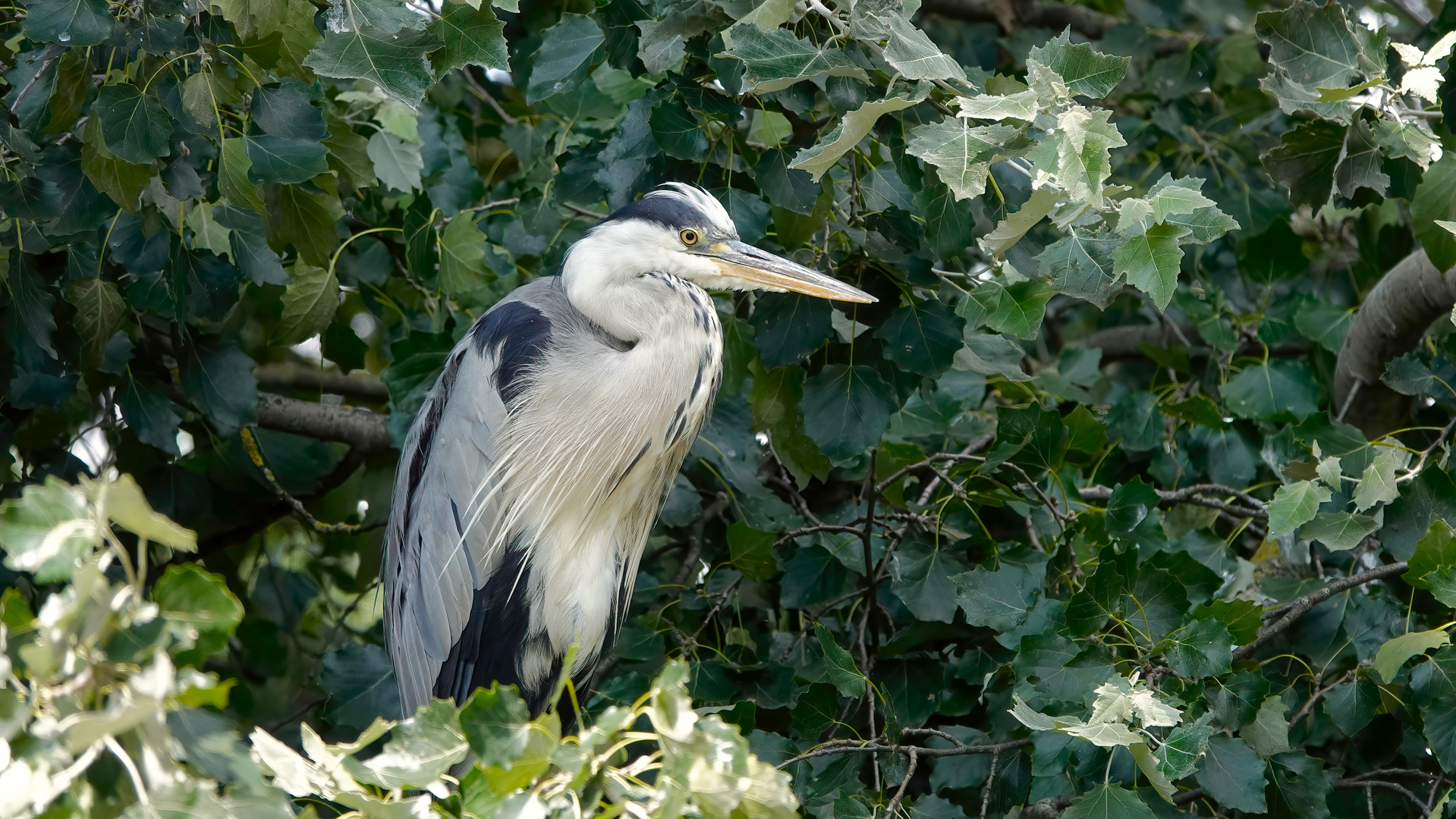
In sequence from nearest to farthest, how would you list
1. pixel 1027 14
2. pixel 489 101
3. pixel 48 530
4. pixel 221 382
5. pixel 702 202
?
1. pixel 48 530
2. pixel 702 202
3. pixel 221 382
4. pixel 489 101
5. pixel 1027 14

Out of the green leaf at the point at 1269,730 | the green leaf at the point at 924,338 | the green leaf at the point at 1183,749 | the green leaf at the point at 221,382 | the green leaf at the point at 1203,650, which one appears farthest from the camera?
the green leaf at the point at 221,382

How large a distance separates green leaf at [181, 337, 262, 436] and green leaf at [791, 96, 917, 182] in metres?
1.51

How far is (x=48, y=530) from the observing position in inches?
43.9

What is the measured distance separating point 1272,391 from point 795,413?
1.24 metres

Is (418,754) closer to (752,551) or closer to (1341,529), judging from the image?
(752,551)

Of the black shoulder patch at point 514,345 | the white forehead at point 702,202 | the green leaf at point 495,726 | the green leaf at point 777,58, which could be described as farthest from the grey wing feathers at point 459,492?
the green leaf at point 495,726

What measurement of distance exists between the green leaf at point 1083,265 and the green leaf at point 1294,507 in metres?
0.55

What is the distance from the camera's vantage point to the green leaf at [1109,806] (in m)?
1.91

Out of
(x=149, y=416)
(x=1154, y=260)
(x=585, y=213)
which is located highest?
(x=1154, y=260)

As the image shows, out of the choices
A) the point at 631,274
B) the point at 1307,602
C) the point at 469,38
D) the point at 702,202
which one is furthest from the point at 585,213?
the point at 1307,602

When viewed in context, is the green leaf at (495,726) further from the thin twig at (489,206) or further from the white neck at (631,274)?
the thin twig at (489,206)

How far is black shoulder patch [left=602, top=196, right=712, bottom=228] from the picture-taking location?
2.59m

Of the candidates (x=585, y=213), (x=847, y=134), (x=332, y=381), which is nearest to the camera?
(x=847, y=134)

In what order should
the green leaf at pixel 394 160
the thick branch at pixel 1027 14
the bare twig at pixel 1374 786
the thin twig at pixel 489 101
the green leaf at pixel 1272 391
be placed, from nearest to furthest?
the bare twig at pixel 1374 786 → the green leaf at pixel 394 160 → the green leaf at pixel 1272 391 → the thin twig at pixel 489 101 → the thick branch at pixel 1027 14
